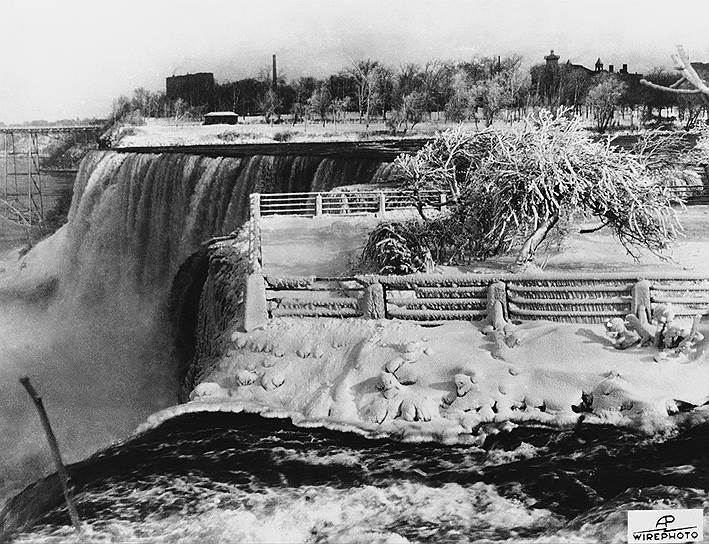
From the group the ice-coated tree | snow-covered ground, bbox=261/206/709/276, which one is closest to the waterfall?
snow-covered ground, bbox=261/206/709/276

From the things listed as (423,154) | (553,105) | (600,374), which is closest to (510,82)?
(553,105)

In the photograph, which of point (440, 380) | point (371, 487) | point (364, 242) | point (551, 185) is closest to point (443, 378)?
point (440, 380)

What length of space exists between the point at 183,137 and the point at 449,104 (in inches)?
109

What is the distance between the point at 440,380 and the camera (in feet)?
19.4

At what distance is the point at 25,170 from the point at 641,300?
597 centimetres

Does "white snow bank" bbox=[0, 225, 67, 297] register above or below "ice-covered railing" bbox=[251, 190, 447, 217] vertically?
below

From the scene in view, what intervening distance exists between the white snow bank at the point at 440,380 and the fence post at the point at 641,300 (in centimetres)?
34

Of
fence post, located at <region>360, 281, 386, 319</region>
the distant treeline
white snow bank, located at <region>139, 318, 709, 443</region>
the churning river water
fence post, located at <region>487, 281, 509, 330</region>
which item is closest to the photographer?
the churning river water

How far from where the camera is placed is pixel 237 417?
6.00m

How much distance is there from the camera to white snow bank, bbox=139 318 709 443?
5496mm

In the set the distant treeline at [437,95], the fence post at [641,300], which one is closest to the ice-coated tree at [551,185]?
the distant treeline at [437,95]

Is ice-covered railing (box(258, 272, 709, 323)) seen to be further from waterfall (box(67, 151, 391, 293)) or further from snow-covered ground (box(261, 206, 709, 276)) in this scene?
waterfall (box(67, 151, 391, 293))

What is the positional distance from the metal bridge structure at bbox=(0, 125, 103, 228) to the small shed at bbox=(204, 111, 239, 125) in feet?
3.41

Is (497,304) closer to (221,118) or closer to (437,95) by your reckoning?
(437,95)
